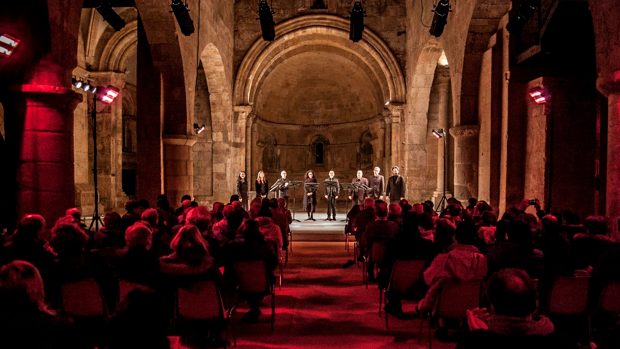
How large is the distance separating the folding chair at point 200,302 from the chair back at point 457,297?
5.76 ft

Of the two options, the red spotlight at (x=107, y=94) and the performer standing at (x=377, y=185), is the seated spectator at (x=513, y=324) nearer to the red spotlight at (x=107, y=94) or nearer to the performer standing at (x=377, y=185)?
the red spotlight at (x=107, y=94)

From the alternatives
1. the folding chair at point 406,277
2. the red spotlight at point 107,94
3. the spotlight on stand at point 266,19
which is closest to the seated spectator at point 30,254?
the folding chair at point 406,277

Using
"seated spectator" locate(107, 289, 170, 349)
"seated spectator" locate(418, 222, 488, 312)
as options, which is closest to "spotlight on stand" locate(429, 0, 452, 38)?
"seated spectator" locate(418, 222, 488, 312)

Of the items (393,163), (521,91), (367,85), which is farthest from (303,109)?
(521,91)

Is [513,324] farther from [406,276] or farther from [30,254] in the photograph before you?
[30,254]

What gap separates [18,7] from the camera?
18.3 ft

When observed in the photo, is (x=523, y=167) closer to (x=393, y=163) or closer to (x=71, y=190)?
(x=71, y=190)

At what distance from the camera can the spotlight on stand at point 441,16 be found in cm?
1062

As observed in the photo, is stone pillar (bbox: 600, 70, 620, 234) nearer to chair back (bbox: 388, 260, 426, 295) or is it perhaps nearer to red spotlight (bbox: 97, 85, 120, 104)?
chair back (bbox: 388, 260, 426, 295)

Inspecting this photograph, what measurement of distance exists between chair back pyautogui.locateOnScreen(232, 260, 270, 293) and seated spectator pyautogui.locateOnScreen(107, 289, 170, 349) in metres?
2.37

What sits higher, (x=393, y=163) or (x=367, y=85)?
(x=367, y=85)

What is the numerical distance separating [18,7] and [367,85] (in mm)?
16556

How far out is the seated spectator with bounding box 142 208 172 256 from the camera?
4500 millimetres

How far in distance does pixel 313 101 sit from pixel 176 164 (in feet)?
43.3
